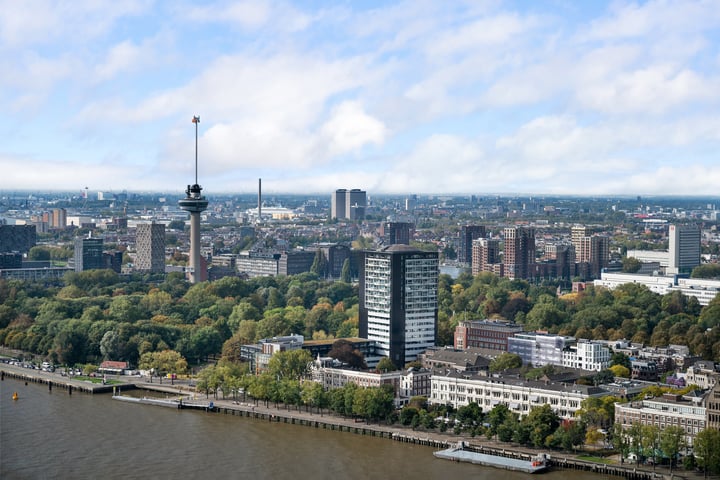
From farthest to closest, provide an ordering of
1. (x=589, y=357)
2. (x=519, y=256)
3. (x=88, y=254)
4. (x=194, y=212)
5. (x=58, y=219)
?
(x=58, y=219), (x=519, y=256), (x=88, y=254), (x=194, y=212), (x=589, y=357)

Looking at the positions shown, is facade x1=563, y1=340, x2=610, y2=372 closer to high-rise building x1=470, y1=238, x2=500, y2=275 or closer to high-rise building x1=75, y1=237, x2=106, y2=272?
high-rise building x1=470, y1=238, x2=500, y2=275

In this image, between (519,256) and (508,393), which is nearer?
(508,393)

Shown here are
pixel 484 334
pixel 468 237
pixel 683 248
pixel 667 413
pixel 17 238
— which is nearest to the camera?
pixel 667 413

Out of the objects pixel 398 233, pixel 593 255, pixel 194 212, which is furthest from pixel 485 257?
pixel 194 212

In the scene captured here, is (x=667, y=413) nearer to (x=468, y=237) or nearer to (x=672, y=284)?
(x=672, y=284)

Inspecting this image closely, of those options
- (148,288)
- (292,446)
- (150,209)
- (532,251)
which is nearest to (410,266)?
(292,446)

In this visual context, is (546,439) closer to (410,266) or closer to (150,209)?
(410,266)

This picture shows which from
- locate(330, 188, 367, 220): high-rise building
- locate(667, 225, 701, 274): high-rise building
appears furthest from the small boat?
locate(330, 188, 367, 220): high-rise building
